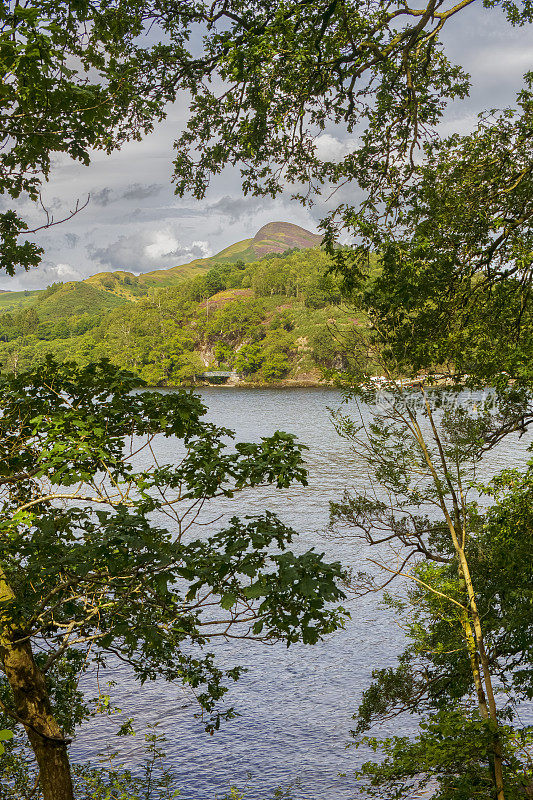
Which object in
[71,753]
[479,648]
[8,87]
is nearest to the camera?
[8,87]

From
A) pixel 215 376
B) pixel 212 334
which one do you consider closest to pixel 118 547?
pixel 215 376

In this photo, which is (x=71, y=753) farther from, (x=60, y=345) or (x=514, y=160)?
(x=60, y=345)

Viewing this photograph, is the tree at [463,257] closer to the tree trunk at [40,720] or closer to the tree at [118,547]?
the tree at [118,547]

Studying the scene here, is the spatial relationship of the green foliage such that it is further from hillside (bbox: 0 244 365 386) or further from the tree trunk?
hillside (bbox: 0 244 365 386)

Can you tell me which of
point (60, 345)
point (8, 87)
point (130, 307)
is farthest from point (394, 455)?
point (130, 307)


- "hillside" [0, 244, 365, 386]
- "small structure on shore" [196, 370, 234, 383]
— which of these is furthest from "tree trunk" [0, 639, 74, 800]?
"small structure on shore" [196, 370, 234, 383]

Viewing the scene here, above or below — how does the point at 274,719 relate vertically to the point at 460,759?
below

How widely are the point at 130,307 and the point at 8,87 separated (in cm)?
14112

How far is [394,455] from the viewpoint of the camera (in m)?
12.8

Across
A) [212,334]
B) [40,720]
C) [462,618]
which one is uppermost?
[212,334]

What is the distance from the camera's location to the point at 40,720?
7.54 m

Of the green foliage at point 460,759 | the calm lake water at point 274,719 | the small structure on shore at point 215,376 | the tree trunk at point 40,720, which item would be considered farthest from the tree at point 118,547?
the small structure on shore at point 215,376

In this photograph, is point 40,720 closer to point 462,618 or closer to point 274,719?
point 462,618

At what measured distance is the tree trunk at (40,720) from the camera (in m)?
7.48
